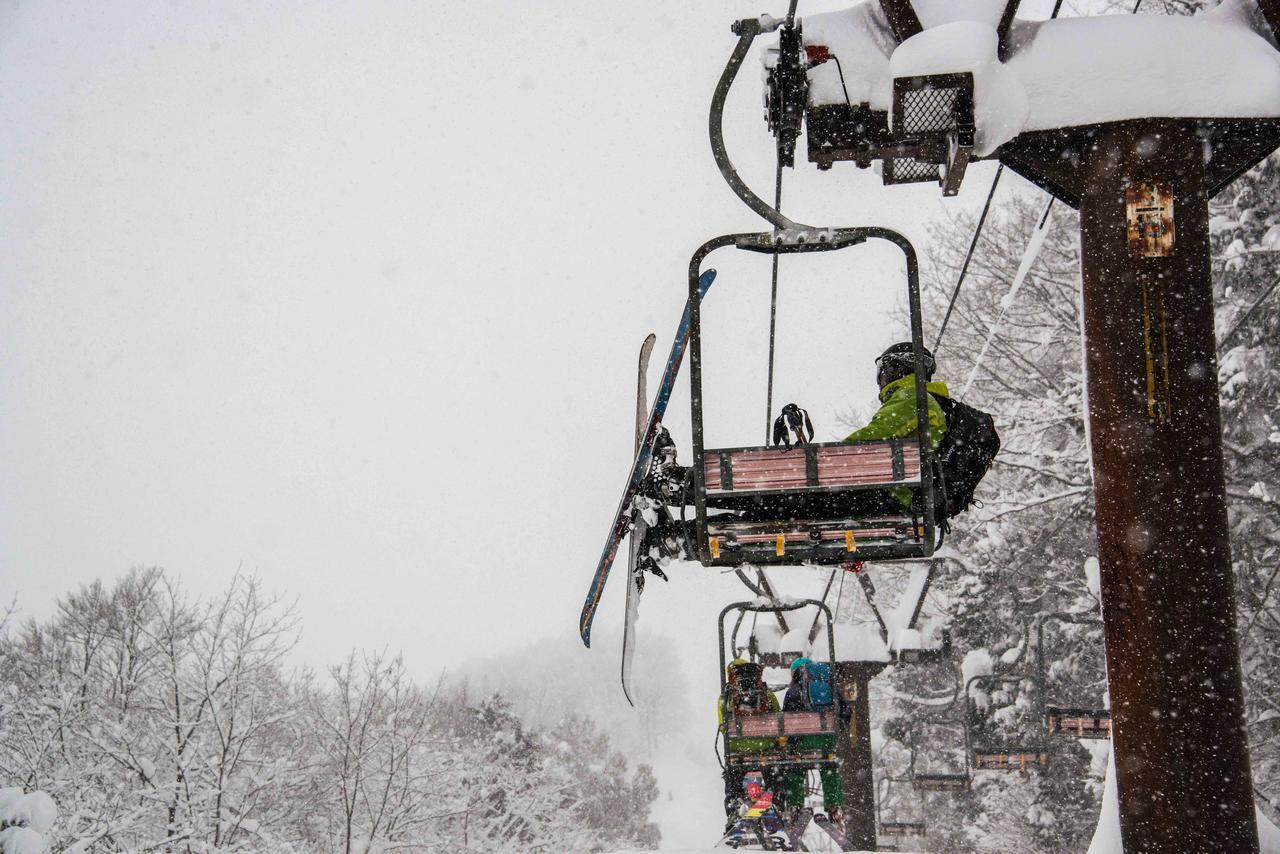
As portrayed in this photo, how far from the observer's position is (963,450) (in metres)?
4.16

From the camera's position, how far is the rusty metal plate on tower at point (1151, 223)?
3523mm

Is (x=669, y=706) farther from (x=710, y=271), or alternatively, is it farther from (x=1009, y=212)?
(x=710, y=271)

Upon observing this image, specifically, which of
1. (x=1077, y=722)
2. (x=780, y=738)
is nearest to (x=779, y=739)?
(x=780, y=738)

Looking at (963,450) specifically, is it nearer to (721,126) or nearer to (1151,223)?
(1151,223)

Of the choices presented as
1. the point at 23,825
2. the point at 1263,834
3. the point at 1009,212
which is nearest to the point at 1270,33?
the point at 1263,834

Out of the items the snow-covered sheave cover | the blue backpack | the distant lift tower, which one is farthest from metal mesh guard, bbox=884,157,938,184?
the blue backpack

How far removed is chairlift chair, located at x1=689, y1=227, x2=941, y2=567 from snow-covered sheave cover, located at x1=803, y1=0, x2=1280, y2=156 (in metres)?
0.68

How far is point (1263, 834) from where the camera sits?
361cm

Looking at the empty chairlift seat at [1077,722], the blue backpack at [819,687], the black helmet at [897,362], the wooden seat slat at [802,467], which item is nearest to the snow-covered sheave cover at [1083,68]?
the black helmet at [897,362]

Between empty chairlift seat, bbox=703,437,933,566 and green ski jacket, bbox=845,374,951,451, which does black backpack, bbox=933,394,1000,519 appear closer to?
green ski jacket, bbox=845,374,951,451

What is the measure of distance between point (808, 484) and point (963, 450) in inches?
40.5

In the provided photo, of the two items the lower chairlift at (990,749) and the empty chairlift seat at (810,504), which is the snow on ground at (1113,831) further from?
the lower chairlift at (990,749)

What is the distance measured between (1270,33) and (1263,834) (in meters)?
3.06

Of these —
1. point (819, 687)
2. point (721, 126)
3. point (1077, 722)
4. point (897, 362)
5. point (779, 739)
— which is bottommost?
point (1077, 722)
